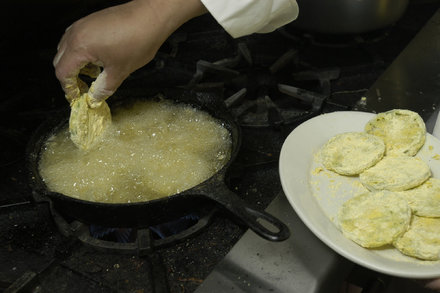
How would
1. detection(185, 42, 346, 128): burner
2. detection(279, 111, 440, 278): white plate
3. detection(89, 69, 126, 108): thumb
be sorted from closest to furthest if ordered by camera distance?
detection(279, 111, 440, 278): white plate < detection(89, 69, 126, 108): thumb < detection(185, 42, 346, 128): burner

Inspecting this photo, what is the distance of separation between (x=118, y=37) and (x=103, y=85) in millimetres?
126

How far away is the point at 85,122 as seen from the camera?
0.95 m

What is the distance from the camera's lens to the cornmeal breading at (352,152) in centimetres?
83

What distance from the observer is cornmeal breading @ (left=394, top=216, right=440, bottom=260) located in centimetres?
67

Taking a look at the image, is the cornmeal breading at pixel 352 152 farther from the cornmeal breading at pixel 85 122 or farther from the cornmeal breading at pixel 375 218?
the cornmeal breading at pixel 85 122

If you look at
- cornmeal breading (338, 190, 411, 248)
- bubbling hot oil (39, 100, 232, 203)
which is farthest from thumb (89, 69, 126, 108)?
cornmeal breading (338, 190, 411, 248)

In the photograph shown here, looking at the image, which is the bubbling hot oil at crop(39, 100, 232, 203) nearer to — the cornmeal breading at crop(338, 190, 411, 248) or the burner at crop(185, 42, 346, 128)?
the burner at crop(185, 42, 346, 128)

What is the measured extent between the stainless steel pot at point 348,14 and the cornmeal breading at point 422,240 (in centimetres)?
76

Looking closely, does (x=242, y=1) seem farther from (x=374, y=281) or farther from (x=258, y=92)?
(x=374, y=281)

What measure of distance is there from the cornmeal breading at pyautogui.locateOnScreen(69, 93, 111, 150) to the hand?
0.06 metres

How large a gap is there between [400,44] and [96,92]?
117cm

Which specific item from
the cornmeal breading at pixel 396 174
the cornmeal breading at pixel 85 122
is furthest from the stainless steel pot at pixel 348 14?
the cornmeal breading at pixel 85 122

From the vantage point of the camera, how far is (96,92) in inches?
36.2

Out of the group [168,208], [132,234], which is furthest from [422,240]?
[132,234]
